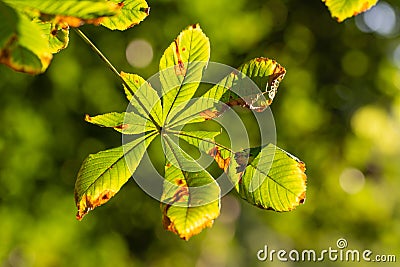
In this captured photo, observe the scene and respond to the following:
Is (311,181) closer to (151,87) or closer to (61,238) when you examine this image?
(61,238)

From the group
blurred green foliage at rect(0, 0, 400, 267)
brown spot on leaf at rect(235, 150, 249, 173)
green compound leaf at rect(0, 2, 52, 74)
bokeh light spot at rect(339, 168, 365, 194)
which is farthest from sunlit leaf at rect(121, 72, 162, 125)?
bokeh light spot at rect(339, 168, 365, 194)

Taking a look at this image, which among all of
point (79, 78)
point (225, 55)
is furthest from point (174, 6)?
point (79, 78)

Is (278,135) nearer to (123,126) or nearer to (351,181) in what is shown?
(351,181)

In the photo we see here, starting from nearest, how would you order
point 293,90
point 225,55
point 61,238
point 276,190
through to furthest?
point 276,190 → point 61,238 → point 225,55 → point 293,90

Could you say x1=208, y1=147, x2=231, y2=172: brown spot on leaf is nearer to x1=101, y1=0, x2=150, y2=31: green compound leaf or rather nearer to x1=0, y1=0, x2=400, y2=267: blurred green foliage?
x1=101, y1=0, x2=150, y2=31: green compound leaf

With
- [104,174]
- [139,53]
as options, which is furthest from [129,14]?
[139,53]
